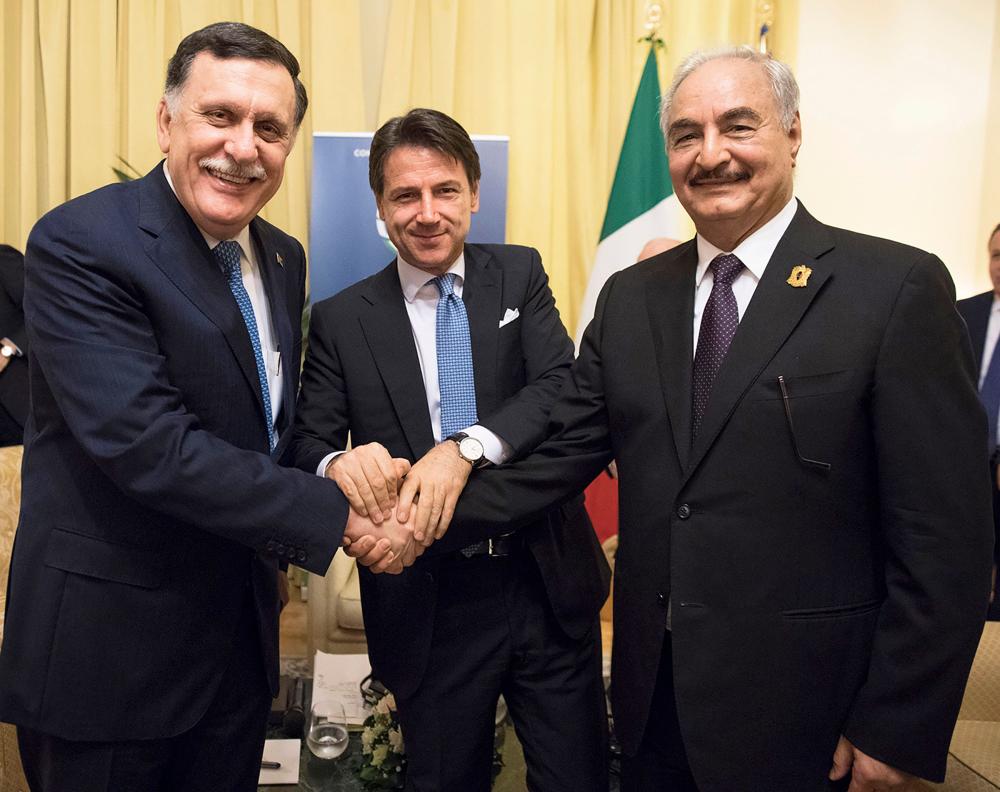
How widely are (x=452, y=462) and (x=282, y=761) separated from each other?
168 cm

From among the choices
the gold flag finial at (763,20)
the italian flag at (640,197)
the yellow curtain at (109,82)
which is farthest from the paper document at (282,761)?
the gold flag finial at (763,20)

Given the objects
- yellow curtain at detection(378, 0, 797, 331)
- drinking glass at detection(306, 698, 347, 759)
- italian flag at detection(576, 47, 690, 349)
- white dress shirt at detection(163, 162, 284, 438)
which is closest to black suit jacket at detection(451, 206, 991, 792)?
white dress shirt at detection(163, 162, 284, 438)

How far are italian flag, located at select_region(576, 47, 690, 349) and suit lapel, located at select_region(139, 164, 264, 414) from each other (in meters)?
2.85

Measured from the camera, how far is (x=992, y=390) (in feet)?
11.1

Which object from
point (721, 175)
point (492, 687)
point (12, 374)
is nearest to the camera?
point (721, 175)

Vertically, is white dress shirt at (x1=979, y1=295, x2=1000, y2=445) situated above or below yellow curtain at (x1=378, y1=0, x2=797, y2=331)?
below

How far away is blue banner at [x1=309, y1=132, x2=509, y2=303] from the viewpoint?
4.20 meters

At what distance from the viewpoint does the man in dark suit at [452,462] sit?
1910 millimetres

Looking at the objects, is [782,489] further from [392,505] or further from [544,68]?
[544,68]

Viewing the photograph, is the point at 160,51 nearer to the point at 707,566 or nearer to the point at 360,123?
the point at 360,123

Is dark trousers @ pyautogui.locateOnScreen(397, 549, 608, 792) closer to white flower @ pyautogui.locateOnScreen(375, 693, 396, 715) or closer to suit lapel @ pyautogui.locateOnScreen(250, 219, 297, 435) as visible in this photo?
suit lapel @ pyautogui.locateOnScreen(250, 219, 297, 435)

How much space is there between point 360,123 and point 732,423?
11.6 ft

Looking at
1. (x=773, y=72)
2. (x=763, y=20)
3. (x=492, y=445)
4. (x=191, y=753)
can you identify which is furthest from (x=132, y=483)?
(x=763, y=20)

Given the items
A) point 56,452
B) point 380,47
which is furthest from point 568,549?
point 380,47
